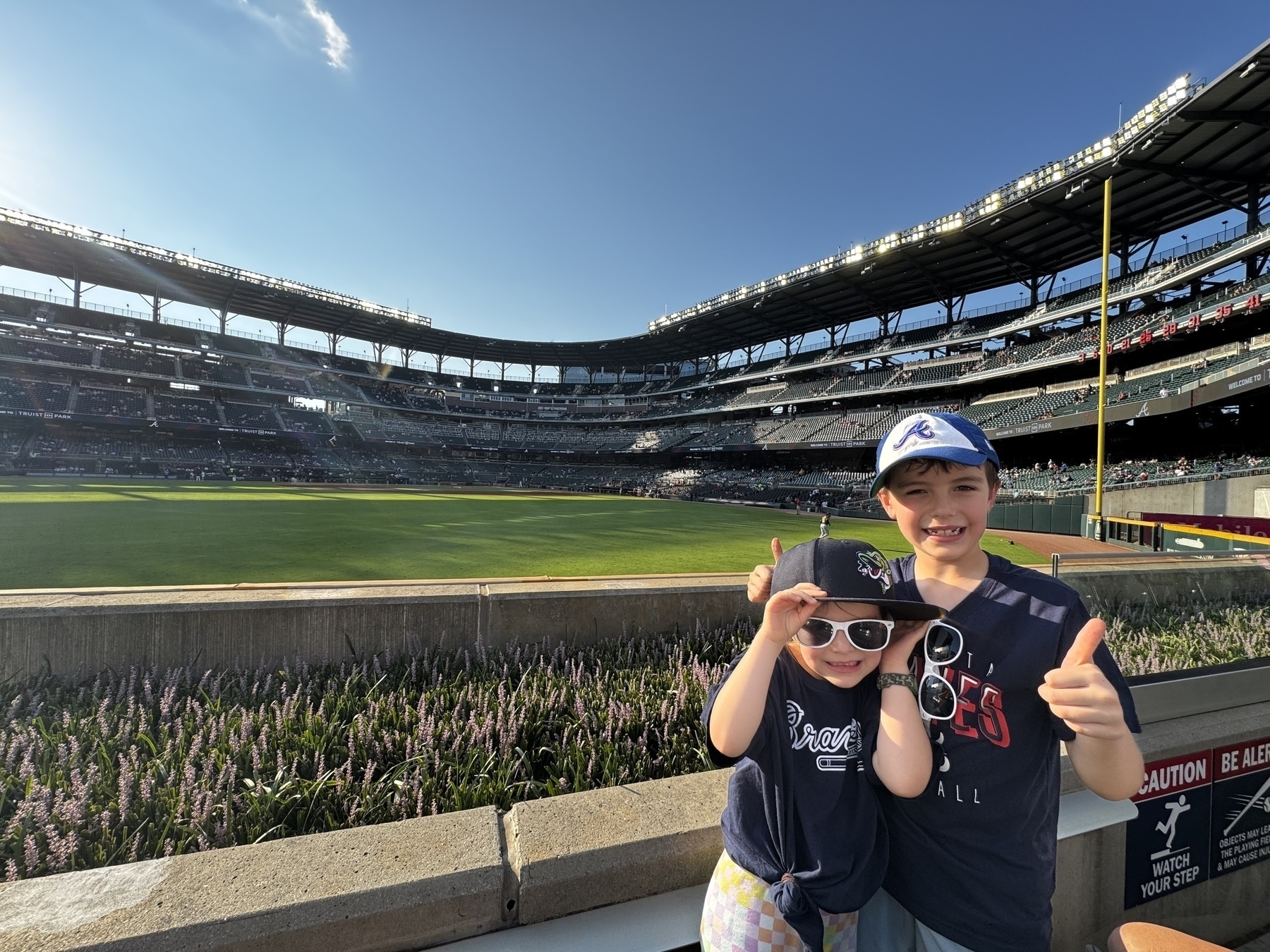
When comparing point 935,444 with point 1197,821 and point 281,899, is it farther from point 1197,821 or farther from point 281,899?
point 1197,821

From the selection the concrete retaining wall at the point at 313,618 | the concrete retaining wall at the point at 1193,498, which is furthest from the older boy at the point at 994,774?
the concrete retaining wall at the point at 1193,498

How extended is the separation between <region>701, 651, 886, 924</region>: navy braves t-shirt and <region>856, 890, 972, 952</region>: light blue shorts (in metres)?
0.20

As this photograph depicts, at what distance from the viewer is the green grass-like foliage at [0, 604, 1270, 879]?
2.26 meters

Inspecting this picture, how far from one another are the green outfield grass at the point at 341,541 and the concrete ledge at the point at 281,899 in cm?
592

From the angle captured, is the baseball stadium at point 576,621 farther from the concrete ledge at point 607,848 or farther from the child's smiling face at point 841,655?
the child's smiling face at point 841,655

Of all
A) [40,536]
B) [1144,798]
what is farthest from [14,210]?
[1144,798]

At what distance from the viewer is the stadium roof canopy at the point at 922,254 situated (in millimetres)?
21234

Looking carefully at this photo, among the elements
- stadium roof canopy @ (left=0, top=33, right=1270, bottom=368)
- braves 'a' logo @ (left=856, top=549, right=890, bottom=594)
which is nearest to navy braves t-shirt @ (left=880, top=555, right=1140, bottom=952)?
braves 'a' logo @ (left=856, top=549, right=890, bottom=594)

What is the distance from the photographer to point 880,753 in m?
1.46

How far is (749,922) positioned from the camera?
1445 millimetres

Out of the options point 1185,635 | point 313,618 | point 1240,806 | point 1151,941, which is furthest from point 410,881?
point 1185,635

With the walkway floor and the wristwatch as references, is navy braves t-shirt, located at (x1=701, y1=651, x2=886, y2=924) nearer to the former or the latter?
the wristwatch

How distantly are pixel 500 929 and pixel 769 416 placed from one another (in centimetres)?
5455

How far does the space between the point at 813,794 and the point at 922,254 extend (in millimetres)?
40359
